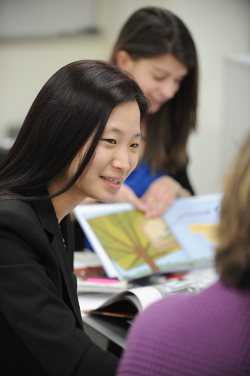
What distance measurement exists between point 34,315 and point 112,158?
1.24 feet

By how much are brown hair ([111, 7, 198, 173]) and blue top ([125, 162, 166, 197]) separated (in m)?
0.03

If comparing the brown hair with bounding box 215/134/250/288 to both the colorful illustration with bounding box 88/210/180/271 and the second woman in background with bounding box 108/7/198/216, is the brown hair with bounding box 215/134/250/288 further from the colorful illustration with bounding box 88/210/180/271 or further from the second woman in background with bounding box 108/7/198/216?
the second woman in background with bounding box 108/7/198/216

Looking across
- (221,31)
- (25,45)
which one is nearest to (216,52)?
(221,31)

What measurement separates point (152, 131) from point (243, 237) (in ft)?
5.16

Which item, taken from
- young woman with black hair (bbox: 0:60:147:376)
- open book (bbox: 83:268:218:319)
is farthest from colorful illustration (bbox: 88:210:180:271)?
young woman with black hair (bbox: 0:60:147:376)

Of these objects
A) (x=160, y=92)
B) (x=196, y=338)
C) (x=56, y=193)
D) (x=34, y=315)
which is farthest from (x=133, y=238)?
(x=196, y=338)

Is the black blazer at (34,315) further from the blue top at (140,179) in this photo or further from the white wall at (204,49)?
the white wall at (204,49)

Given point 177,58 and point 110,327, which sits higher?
point 177,58

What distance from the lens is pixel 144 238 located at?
1.89 meters

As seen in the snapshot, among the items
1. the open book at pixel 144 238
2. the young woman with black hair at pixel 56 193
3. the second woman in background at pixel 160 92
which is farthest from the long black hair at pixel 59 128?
the second woman in background at pixel 160 92

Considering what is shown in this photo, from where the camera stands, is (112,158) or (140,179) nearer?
(112,158)

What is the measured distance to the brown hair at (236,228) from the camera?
0.75 m

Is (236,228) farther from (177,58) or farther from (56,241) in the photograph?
(177,58)

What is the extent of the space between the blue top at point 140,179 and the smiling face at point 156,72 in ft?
0.86
